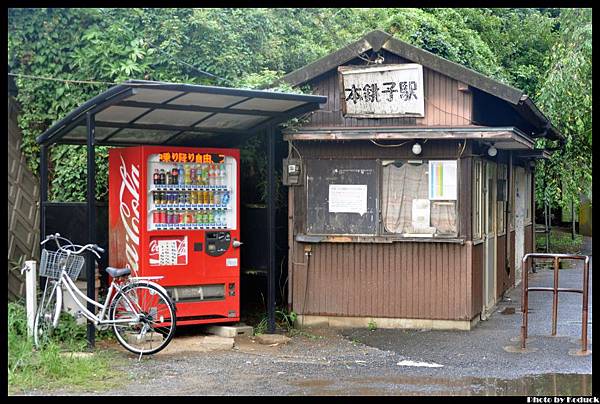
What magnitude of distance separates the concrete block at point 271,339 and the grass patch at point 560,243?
532 inches

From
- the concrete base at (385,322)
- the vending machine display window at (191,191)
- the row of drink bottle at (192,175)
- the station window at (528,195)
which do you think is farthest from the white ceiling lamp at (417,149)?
the station window at (528,195)

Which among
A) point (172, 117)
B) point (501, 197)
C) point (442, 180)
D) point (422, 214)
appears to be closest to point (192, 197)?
point (172, 117)

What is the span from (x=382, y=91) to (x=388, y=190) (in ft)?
4.46

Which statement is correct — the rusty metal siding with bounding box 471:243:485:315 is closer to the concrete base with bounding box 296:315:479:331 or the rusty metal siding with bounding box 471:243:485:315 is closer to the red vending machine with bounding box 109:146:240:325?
the concrete base with bounding box 296:315:479:331

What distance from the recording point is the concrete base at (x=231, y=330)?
10.2 metres

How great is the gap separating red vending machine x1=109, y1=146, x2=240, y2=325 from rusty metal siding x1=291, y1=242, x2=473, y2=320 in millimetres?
1214

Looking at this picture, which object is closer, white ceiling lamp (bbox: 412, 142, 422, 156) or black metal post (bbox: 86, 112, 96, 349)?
black metal post (bbox: 86, 112, 96, 349)

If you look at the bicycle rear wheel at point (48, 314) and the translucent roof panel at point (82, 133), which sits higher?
the translucent roof panel at point (82, 133)

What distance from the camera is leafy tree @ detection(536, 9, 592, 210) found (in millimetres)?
14664

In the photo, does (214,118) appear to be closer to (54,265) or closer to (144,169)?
(144,169)

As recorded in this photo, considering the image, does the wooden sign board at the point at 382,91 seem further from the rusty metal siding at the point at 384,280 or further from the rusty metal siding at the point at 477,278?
the rusty metal siding at the point at 477,278

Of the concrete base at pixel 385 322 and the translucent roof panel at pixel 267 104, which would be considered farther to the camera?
the concrete base at pixel 385 322

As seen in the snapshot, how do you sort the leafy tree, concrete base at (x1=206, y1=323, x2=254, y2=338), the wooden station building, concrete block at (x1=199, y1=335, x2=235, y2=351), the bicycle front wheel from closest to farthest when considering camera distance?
the bicycle front wheel, concrete block at (x1=199, y1=335, x2=235, y2=351), concrete base at (x1=206, y1=323, x2=254, y2=338), the wooden station building, the leafy tree

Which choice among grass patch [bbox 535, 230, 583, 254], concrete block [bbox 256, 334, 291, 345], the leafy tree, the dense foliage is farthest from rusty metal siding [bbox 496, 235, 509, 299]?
grass patch [bbox 535, 230, 583, 254]
